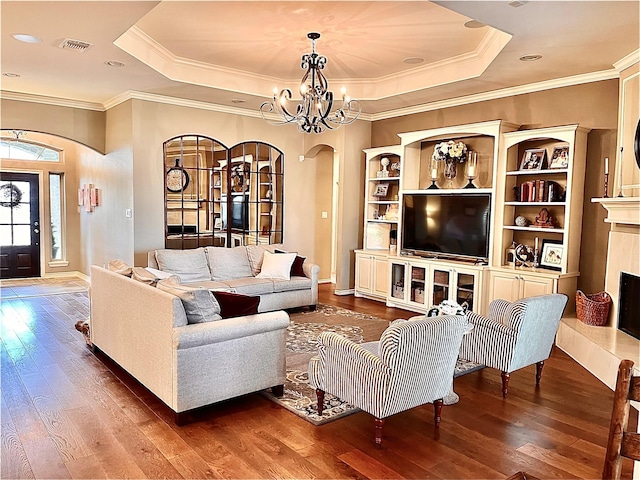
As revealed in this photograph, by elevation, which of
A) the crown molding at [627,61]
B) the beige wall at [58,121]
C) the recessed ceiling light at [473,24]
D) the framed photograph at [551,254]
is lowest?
the framed photograph at [551,254]

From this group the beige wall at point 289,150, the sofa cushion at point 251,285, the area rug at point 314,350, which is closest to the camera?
the area rug at point 314,350

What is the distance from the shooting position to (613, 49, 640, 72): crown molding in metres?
4.29

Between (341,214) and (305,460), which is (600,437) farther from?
(341,214)

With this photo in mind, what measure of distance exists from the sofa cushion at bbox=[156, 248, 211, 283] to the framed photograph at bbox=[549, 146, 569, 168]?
14.3 ft

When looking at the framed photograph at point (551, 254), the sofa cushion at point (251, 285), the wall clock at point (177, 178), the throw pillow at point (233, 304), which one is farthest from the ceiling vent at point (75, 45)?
the framed photograph at point (551, 254)

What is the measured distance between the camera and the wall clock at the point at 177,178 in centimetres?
682

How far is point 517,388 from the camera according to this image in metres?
3.96

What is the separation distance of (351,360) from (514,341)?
57.0 inches

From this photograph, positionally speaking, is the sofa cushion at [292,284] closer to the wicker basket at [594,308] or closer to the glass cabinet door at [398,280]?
the glass cabinet door at [398,280]

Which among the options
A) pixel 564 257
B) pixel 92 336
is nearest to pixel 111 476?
pixel 92 336

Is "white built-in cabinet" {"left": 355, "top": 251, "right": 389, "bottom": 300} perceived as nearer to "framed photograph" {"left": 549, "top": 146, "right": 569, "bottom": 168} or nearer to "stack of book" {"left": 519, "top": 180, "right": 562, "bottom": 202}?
"stack of book" {"left": 519, "top": 180, "right": 562, "bottom": 202}

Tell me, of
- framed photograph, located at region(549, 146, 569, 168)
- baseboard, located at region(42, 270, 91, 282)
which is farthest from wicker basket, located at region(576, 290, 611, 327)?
baseboard, located at region(42, 270, 91, 282)

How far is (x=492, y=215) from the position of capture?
19.0 ft

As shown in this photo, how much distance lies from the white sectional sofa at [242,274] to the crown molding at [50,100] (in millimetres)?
2734
